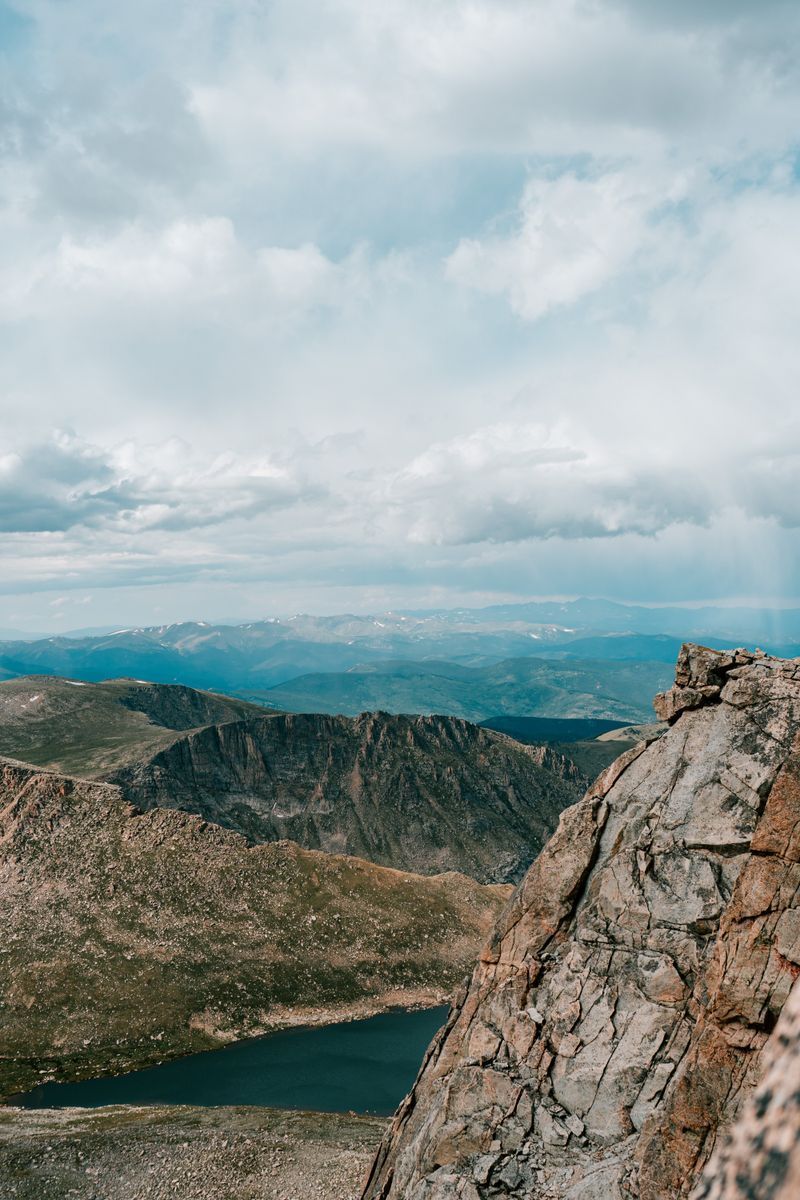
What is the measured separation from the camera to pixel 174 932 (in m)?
114

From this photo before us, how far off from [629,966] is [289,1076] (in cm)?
7917

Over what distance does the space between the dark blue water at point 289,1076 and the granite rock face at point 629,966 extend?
60.7 meters

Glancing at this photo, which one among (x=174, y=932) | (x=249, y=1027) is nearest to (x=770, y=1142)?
(x=249, y=1027)

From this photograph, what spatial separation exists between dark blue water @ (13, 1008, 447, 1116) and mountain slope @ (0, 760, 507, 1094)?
3.28 metres

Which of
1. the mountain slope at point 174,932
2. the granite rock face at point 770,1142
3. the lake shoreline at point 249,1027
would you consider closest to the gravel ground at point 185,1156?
the lake shoreline at point 249,1027

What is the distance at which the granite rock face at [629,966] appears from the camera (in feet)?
69.7

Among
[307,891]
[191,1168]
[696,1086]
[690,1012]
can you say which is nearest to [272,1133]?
[191,1168]

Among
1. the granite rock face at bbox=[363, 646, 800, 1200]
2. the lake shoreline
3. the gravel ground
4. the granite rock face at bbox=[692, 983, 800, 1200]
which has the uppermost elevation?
the granite rock face at bbox=[692, 983, 800, 1200]

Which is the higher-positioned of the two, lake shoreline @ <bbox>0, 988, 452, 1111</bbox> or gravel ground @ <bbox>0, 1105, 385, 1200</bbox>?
gravel ground @ <bbox>0, 1105, 385, 1200</bbox>

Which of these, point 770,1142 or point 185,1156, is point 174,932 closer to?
point 185,1156

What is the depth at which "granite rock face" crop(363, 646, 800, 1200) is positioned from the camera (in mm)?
21250

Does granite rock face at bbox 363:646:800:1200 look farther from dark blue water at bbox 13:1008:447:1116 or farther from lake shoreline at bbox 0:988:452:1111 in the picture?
lake shoreline at bbox 0:988:452:1111

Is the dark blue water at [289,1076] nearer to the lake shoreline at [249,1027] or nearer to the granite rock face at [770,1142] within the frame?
the lake shoreline at [249,1027]

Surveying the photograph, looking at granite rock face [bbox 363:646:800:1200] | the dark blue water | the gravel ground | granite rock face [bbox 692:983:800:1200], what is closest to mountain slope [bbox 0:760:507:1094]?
the dark blue water
